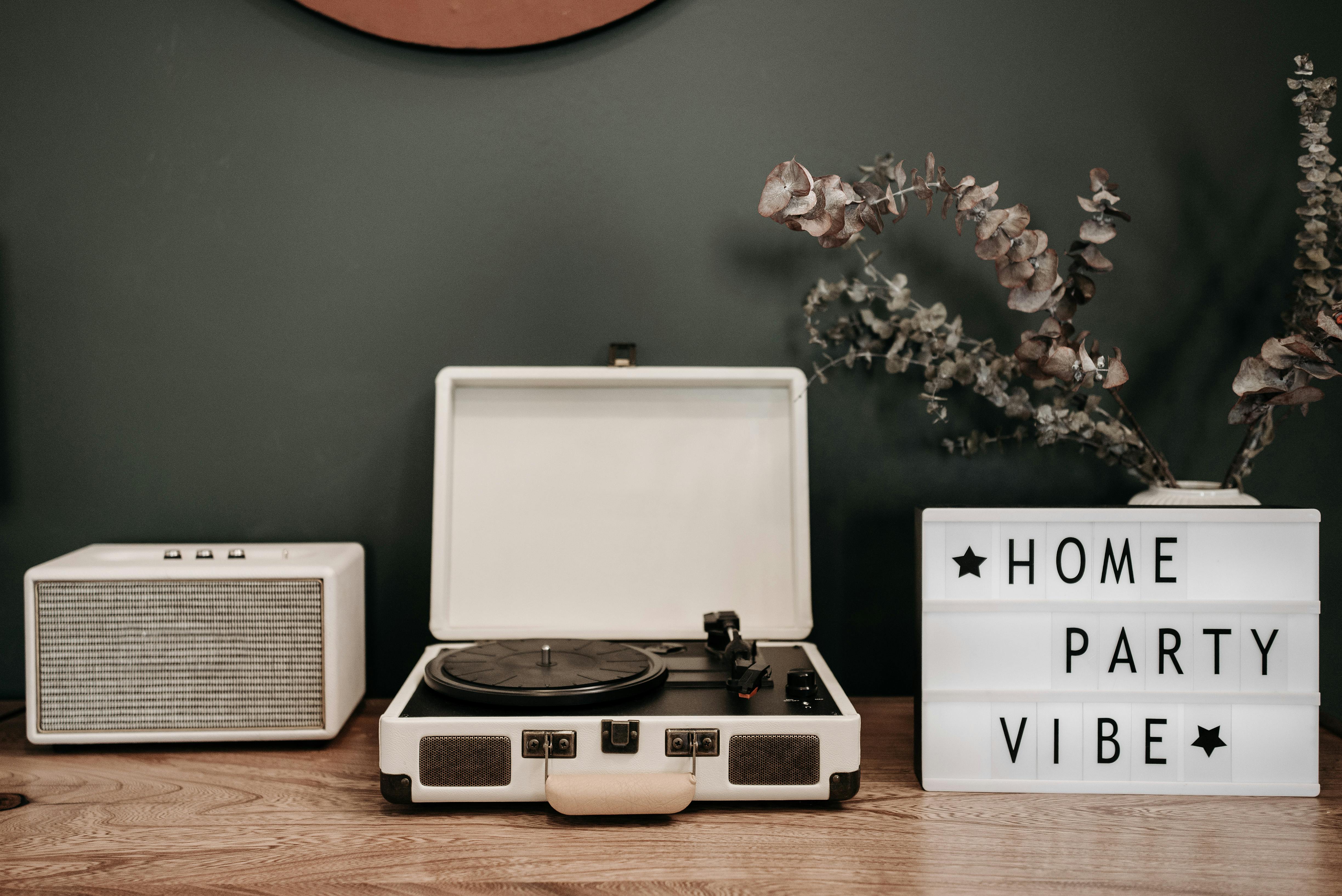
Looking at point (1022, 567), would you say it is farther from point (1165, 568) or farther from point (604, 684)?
point (604, 684)

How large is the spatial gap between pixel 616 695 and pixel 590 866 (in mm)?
194

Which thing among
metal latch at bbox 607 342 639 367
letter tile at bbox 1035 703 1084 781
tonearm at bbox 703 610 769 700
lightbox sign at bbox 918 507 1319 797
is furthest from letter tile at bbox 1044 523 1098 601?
metal latch at bbox 607 342 639 367

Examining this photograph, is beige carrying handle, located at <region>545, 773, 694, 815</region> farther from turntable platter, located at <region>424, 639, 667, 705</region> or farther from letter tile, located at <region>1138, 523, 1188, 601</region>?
letter tile, located at <region>1138, 523, 1188, 601</region>

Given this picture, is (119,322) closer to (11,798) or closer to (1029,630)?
(11,798)

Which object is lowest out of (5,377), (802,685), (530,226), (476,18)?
(802,685)

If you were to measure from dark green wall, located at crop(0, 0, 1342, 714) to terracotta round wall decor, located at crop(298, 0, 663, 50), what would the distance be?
0.09ft

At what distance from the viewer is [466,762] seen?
2.98 feet

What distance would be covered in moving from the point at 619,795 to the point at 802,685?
0.24m

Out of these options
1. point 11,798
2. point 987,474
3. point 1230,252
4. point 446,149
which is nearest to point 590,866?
point 11,798

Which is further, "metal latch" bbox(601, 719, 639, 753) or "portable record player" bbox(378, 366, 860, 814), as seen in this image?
"portable record player" bbox(378, 366, 860, 814)

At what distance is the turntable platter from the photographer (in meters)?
0.94

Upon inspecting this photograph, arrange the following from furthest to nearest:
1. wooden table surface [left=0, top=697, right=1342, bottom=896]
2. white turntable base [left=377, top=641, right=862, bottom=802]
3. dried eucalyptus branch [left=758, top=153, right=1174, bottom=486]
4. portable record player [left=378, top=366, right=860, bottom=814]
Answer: portable record player [left=378, top=366, right=860, bottom=814], dried eucalyptus branch [left=758, top=153, right=1174, bottom=486], white turntable base [left=377, top=641, right=862, bottom=802], wooden table surface [left=0, top=697, right=1342, bottom=896]

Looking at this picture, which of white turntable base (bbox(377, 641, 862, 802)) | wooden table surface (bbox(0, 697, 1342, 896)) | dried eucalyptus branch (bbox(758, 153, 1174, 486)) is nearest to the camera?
wooden table surface (bbox(0, 697, 1342, 896))

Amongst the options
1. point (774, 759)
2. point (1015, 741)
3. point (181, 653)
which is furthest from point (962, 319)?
point (181, 653)
